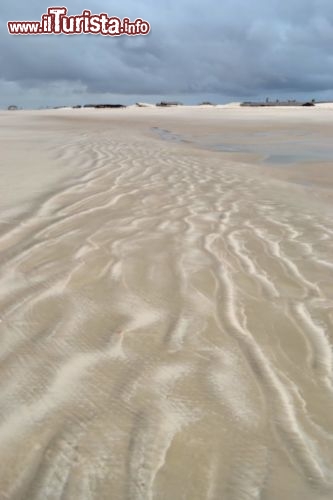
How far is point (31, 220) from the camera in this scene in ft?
18.2

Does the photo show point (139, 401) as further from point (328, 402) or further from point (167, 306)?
point (167, 306)

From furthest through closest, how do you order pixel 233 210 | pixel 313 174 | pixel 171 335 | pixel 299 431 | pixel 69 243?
1. pixel 313 174
2. pixel 233 210
3. pixel 69 243
4. pixel 171 335
5. pixel 299 431

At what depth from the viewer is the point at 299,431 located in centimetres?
211

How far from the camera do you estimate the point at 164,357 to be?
2680mm

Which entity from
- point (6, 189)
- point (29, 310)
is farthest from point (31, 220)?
point (29, 310)

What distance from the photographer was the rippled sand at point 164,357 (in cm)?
188

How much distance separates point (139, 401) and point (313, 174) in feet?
30.0

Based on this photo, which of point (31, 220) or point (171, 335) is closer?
point (171, 335)

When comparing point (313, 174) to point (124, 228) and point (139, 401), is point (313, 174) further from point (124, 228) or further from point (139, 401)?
point (139, 401)

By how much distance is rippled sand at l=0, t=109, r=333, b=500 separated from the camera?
1.88 m

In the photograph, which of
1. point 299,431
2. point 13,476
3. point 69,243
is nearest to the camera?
point 13,476

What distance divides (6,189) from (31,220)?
1.84 meters

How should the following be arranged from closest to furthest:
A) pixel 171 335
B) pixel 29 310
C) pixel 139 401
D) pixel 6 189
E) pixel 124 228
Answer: pixel 139 401
pixel 171 335
pixel 29 310
pixel 124 228
pixel 6 189

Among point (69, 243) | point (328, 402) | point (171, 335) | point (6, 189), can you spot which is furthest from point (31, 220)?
point (328, 402)
